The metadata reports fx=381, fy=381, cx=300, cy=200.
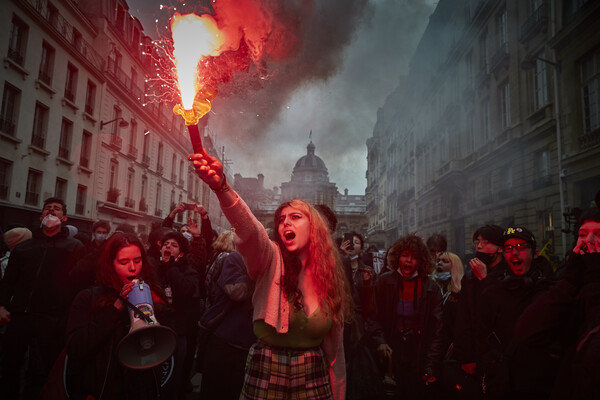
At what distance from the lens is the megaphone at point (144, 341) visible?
7.00 ft

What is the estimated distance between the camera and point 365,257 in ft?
31.3

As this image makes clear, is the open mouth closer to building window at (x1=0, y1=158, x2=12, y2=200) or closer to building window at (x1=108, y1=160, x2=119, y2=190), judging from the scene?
building window at (x1=0, y1=158, x2=12, y2=200)

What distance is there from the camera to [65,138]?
1753 cm

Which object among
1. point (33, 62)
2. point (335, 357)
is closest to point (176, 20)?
point (335, 357)

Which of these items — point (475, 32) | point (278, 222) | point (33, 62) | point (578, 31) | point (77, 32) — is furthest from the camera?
point (475, 32)

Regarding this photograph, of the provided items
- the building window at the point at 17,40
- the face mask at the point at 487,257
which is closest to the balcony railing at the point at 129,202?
the building window at the point at 17,40

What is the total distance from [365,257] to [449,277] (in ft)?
15.0

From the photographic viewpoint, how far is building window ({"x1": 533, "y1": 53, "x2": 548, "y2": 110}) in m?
14.1

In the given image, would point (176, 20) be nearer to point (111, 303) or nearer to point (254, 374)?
point (111, 303)

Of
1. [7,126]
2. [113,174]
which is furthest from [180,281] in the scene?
[113,174]

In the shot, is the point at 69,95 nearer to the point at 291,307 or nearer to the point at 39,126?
the point at 39,126

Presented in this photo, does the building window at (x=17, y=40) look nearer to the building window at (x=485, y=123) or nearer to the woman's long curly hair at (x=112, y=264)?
the woman's long curly hair at (x=112, y=264)

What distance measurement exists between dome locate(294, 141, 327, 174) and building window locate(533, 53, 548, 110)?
264 ft

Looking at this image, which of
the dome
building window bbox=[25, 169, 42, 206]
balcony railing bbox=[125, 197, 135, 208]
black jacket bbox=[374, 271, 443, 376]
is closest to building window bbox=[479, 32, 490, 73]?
black jacket bbox=[374, 271, 443, 376]
